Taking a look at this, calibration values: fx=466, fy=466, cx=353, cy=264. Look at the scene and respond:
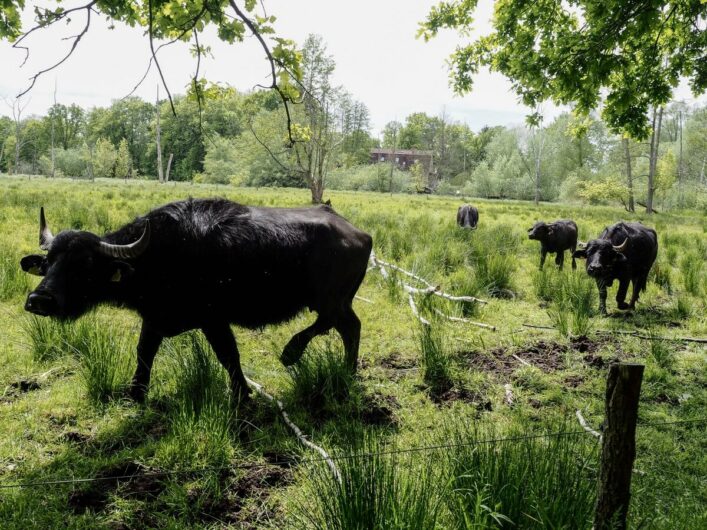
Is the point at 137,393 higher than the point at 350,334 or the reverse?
the reverse

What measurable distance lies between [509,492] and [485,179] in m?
66.4

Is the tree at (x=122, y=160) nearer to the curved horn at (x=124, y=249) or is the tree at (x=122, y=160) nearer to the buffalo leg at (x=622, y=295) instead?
the buffalo leg at (x=622, y=295)

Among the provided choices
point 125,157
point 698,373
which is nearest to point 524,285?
point 698,373

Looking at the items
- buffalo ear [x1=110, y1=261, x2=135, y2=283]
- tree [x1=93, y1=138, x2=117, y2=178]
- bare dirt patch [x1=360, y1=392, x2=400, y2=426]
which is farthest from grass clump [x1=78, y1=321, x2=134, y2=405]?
tree [x1=93, y1=138, x2=117, y2=178]

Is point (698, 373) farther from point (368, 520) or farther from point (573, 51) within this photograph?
point (368, 520)

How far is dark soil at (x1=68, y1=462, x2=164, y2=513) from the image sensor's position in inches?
116

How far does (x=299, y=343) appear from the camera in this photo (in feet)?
15.2

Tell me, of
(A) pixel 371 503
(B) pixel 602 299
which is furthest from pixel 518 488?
(B) pixel 602 299

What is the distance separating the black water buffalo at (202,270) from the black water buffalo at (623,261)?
498 cm

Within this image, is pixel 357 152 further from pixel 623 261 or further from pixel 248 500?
pixel 248 500

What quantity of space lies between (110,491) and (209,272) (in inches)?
72.4

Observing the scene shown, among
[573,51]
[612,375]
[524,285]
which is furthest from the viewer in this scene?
[524,285]

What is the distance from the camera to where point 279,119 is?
3644 cm

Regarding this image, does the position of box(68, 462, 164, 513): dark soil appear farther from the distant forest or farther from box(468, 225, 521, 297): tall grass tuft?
the distant forest
